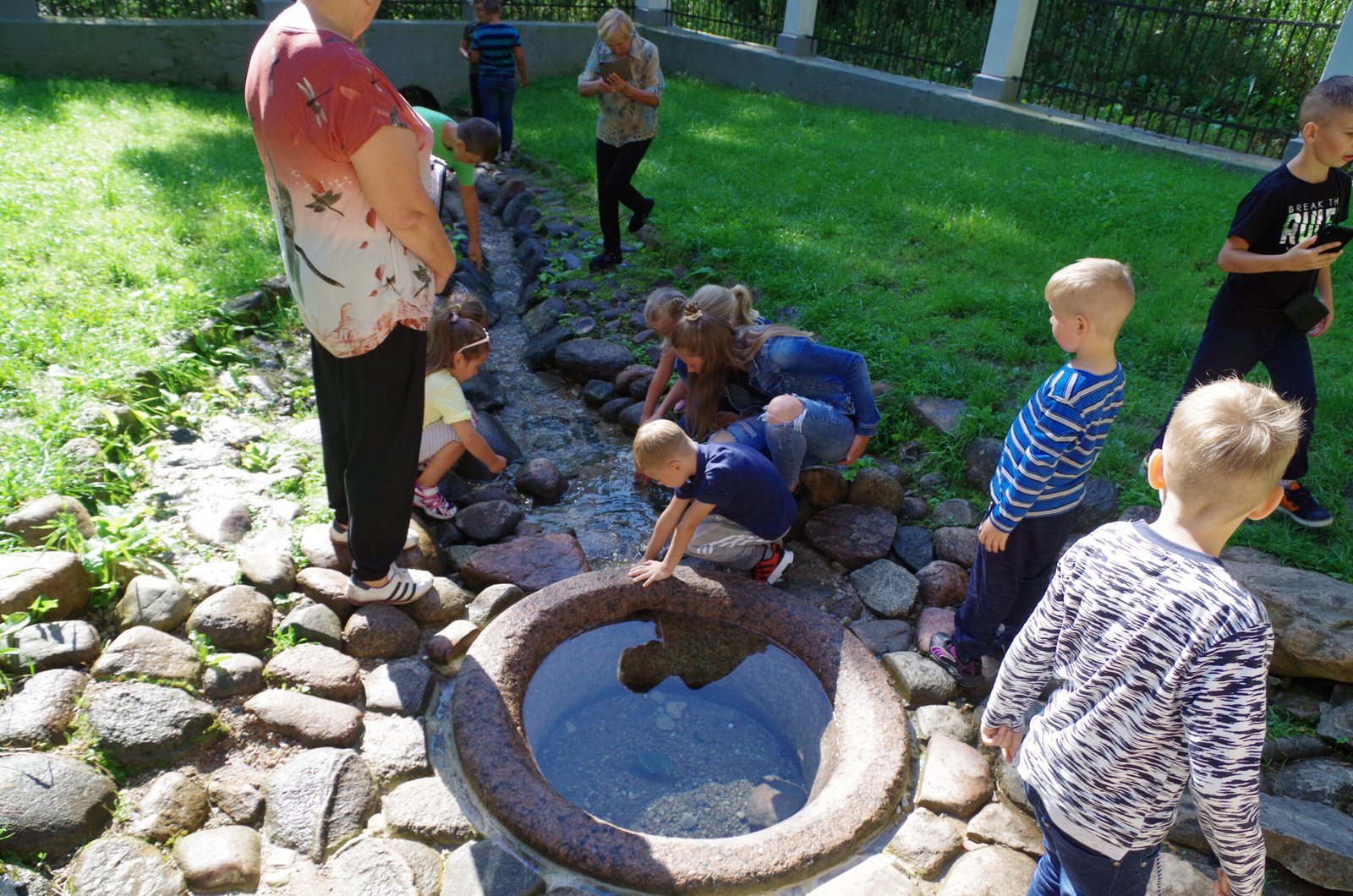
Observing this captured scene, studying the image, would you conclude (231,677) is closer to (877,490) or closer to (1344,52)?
(877,490)

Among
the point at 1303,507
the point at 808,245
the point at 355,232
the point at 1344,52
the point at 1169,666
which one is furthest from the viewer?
the point at 1344,52

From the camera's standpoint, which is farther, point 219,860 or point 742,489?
point 742,489

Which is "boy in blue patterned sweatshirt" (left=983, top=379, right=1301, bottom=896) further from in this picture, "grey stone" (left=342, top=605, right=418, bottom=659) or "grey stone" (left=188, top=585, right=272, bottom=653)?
"grey stone" (left=188, top=585, right=272, bottom=653)

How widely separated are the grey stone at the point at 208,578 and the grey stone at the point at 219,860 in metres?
0.87

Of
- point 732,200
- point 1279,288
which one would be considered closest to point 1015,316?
point 1279,288

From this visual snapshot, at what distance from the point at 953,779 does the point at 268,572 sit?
2188mm

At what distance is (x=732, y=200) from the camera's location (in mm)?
6809

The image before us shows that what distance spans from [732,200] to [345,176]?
490cm

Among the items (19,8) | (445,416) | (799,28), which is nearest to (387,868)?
(445,416)

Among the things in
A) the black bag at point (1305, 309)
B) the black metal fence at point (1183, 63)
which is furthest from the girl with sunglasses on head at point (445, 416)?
the black metal fence at point (1183, 63)

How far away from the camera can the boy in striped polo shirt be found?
8.73m

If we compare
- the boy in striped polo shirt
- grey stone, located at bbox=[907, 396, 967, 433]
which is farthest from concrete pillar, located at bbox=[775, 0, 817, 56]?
grey stone, located at bbox=[907, 396, 967, 433]

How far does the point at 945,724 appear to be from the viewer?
272 cm

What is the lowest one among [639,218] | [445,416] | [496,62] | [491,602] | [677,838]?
[677,838]
